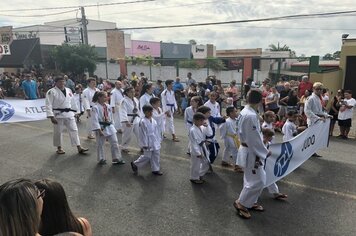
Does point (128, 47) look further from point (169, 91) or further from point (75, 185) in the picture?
point (75, 185)

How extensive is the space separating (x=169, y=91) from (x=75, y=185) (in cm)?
491

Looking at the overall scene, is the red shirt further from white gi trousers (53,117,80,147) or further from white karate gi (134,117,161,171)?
white gi trousers (53,117,80,147)

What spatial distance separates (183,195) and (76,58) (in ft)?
79.9

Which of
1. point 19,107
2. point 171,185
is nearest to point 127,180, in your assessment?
point 171,185

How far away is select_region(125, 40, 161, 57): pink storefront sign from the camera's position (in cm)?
5094

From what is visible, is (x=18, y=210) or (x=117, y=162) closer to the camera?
(x=18, y=210)

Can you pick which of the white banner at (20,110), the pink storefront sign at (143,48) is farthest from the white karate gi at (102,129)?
the pink storefront sign at (143,48)

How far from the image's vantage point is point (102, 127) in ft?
23.7

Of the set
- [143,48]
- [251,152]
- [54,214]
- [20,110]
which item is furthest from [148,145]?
[143,48]

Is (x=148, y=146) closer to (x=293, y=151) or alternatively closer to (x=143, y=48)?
(x=293, y=151)

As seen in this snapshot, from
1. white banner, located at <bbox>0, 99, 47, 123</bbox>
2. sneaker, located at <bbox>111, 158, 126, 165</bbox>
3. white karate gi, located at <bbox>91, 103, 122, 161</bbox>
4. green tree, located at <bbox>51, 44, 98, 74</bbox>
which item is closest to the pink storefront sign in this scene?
green tree, located at <bbox>51, 44, 98, 74</bbox>

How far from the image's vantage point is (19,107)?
1023cm

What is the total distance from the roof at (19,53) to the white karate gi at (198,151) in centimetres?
2991

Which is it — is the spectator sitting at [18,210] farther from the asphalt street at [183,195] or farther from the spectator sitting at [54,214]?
the asphalt street at [183,195]
